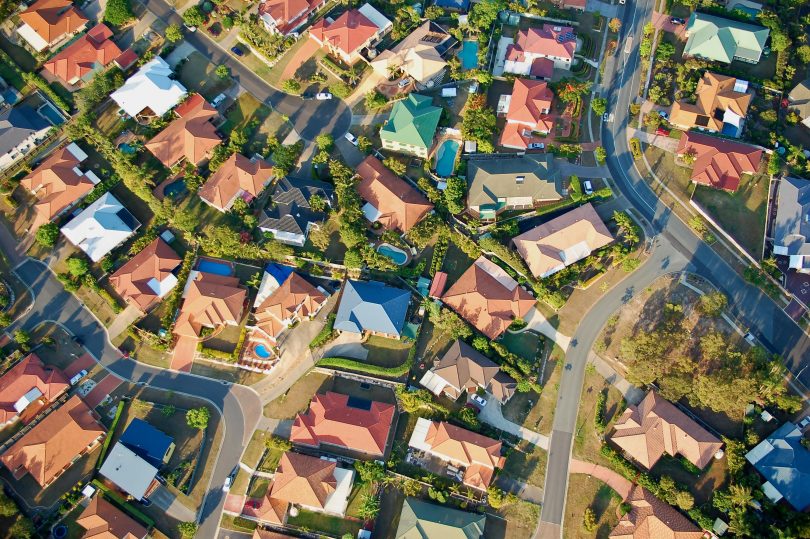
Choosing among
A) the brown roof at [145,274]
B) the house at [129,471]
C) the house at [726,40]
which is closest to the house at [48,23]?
the brown roof at [145,274]

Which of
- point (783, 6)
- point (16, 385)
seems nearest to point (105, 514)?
point (16, 385)

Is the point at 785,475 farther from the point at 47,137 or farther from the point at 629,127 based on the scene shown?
the point at 47,137

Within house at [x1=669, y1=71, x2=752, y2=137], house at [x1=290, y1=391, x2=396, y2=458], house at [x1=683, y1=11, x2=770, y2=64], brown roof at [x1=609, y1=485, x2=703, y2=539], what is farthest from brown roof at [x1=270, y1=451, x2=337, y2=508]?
house at [x1=683, y1=11, x2=770, y2=64]

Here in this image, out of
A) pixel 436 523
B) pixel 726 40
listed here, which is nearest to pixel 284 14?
pixel 726 40

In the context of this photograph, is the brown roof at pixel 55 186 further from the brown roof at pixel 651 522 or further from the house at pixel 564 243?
the brown roof at pixel 651 522

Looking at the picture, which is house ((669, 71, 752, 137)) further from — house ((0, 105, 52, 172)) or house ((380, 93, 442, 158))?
house ((0, 105, 52, 172))

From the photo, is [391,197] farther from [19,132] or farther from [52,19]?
[52,19]
